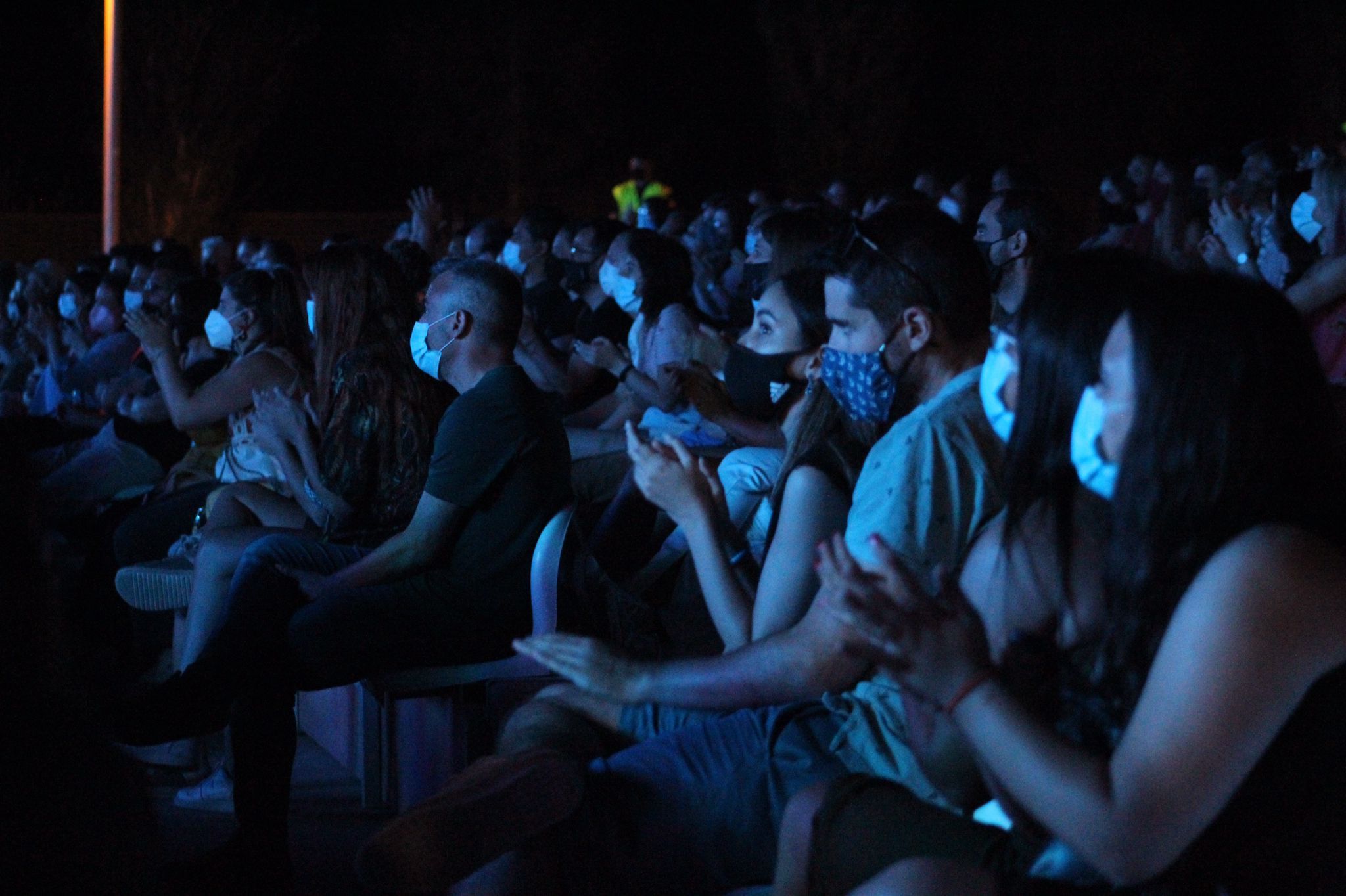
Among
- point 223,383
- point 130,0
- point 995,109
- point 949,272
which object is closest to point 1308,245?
point 949,272

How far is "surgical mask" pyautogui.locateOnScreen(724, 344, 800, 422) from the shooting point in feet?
13.5

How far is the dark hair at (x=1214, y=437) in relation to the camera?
199cm

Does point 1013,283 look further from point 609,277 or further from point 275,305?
point 275,305

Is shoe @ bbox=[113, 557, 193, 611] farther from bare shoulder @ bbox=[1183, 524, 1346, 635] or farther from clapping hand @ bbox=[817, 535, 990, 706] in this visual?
bare shoulder @ bbox=[1183, 524, 1346, 635]

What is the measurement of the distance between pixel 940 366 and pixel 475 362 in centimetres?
162

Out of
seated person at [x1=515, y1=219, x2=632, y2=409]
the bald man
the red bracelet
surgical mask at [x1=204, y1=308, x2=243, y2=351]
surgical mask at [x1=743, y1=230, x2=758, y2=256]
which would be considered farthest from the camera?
seated person at [x1=515, y1=219, x2=632, y2=409]

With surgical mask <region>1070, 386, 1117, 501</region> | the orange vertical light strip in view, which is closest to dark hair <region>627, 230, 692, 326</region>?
surgical mask <region>1070, 386, 1117, 501</region>

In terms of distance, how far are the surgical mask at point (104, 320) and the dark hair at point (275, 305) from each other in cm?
325

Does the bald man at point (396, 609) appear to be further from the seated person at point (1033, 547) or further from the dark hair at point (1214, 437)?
the dark hair at point (1214, 437)

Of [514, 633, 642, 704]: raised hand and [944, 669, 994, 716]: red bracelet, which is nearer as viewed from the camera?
[944, 669, 994, 716]: red bracelet

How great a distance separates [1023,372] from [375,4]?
77.4 feet

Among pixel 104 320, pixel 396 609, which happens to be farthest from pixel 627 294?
pixel 104 320

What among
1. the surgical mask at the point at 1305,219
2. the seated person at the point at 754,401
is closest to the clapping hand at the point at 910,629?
the seated person at the point at 754,401

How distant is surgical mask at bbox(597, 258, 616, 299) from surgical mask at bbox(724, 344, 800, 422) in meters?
2.29
